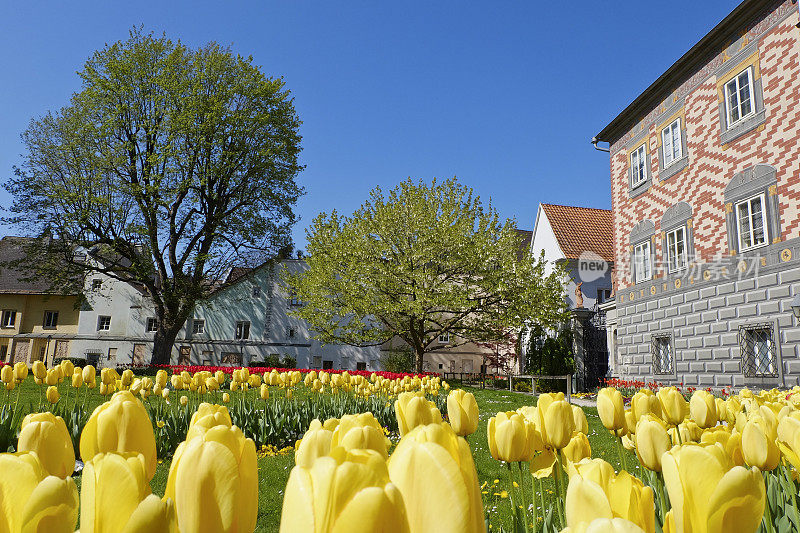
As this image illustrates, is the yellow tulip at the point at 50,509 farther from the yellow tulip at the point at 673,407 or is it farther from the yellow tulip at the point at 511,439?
the yellow tulip at the point at 673,407

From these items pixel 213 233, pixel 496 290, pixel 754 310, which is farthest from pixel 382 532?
pixel 213 233

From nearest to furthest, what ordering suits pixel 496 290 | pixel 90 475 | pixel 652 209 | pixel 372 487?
pixel 372 487
pixel 90 475
pixel 652 209
pixel 496 290

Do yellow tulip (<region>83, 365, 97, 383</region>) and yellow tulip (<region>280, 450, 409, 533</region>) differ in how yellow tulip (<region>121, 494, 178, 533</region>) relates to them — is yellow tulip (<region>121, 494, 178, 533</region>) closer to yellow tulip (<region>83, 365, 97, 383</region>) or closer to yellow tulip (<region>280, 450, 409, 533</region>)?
yellow tulip (<region>280, 450, 409, 533</region>)

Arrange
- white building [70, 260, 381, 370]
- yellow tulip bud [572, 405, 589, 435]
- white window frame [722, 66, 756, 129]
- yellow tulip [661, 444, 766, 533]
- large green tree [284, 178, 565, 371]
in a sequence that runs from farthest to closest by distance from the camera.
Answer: white building [70, 260, 381, 370] → large green tree [284, 178, 565, 371] → white window frame [722, 66, 756, 129] → yellow tulip bud [572, 405, 589, 435] → yellow tulip [661, 444, 766, 533]

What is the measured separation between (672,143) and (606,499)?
60.2ft

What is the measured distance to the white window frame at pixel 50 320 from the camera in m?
40.9

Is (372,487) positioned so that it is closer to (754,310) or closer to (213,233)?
(754,310)

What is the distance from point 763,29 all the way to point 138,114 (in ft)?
83.9

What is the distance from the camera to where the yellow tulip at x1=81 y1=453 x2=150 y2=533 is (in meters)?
0.68

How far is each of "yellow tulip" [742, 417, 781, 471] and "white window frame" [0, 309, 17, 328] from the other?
50.2 m

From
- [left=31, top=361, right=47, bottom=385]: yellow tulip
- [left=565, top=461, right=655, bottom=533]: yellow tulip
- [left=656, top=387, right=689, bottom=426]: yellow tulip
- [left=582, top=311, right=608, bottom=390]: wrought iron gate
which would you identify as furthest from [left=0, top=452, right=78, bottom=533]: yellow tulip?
[left=582, top=311, right=608, bottom=390]: wrought iron gate

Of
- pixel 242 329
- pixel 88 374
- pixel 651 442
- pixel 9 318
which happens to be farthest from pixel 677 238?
pixel 9 318

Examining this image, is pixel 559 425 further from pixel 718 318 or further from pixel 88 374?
pixel 718 318

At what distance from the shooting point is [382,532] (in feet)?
1.88
